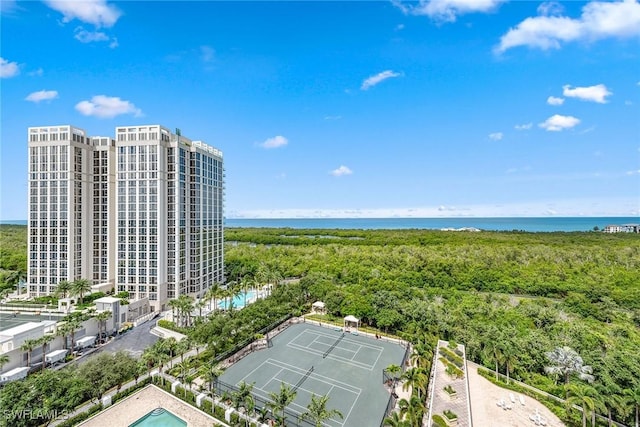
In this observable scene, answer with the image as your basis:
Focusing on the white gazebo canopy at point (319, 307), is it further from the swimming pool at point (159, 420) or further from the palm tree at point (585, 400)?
the palm tree at point (585, 400)

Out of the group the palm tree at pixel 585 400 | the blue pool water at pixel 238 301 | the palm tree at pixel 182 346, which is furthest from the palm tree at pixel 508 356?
the blue pool water at pixel 238 301

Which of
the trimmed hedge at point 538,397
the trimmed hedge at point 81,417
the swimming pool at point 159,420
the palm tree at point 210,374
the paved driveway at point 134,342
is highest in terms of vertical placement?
the palm tree at point 210,374

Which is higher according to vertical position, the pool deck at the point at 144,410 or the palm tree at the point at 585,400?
the palm tree at the point at 585,400

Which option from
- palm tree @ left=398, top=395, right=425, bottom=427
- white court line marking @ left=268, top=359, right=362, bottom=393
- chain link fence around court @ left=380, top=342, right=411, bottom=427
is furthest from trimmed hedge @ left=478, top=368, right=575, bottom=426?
white court line marking @ left=268, top=359, right=362, bottom=393

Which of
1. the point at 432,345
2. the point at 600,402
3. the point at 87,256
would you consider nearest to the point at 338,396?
the point at 432,345

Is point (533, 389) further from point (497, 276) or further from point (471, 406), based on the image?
point (497, 276)

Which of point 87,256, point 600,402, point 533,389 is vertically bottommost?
point 533,389
